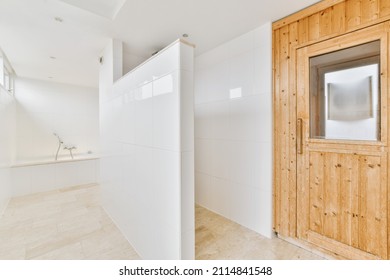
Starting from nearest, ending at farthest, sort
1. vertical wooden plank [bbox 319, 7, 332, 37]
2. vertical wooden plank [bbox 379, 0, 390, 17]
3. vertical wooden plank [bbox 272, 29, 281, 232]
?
1. vertical wooden plank [bbox 379, 0, 390, 17]
2. vertical wooden plank [bbox 319, 7, 332, 37]
3. vertical wooden plank [bbox 272, 29, 281, 232]

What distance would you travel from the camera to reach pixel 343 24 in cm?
152

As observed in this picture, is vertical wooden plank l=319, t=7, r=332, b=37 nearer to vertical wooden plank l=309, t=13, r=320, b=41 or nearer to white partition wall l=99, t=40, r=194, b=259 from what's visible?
vertical wooden plank l=309, t=13, r=320, b=41

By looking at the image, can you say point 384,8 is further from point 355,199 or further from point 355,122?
point 355,199

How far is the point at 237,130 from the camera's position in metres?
2.32

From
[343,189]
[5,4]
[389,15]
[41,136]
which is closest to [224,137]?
[343,189]

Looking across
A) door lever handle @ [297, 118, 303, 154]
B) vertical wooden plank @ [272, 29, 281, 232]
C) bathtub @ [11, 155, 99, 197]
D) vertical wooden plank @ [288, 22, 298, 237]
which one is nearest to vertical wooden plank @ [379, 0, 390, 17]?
vertical wooden plank @ [288, 22, 298, 237]

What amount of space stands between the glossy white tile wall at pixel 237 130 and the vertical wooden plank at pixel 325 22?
0.46 meters

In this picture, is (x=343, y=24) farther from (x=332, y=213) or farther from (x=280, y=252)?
(x=280, y=252)

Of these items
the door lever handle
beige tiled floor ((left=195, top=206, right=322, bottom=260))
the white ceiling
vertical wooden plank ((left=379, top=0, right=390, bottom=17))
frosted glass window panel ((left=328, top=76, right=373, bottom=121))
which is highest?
the white ceiling

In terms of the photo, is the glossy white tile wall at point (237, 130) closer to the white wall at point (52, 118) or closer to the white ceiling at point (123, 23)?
the white ceiling at point (123, 23)

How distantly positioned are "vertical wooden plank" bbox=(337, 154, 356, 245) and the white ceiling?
1.42 meters

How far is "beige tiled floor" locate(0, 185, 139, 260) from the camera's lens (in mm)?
1750

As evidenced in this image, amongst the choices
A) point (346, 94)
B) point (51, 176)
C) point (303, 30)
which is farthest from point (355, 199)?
point (51, 176)

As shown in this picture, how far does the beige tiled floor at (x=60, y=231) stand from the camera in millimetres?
1750
